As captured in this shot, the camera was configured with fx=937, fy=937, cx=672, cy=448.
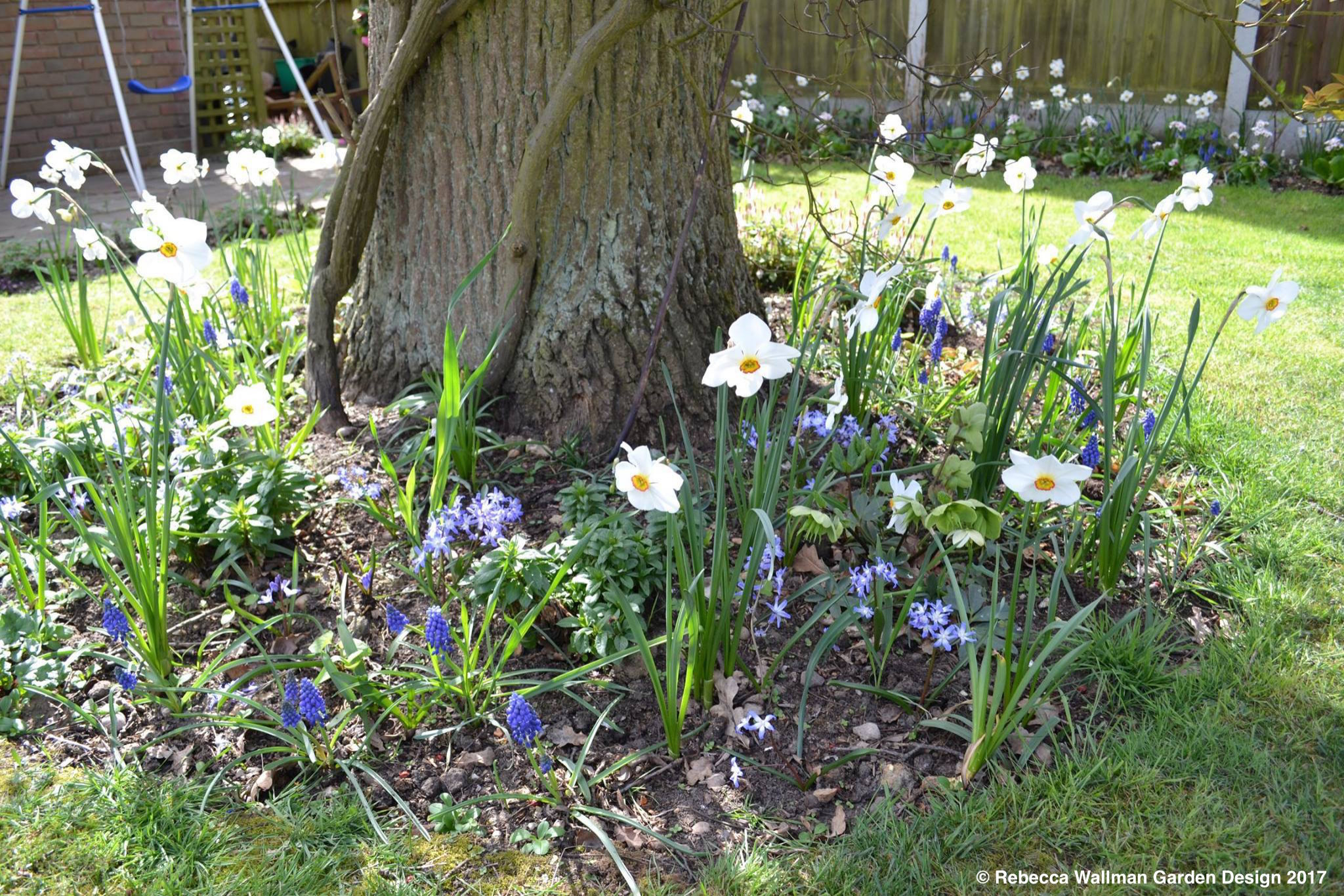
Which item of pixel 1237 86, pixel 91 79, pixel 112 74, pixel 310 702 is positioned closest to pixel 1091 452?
pixel 310 702

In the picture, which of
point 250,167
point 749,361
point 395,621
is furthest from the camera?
point 250,167

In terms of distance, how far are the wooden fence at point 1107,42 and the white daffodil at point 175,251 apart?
667 centimetres

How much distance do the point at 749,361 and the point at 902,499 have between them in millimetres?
485

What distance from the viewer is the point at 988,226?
5469 mm

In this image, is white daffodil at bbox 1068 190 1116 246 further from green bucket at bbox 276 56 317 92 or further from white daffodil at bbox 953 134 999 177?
green bucket at bbox 276 56 317 92

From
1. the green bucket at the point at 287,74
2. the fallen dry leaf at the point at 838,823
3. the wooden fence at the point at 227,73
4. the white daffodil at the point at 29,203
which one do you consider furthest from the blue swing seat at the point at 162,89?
the fallen dry leaf at the point at 838,823

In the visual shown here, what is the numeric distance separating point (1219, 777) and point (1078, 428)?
118 centimetres

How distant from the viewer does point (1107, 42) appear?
27.1ft

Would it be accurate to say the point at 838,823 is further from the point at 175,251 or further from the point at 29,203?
the point at 29,203

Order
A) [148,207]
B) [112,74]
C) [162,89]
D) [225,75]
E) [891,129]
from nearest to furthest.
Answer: [148,207] → [891,129] → [112,74] → [162,89] → [225,75]

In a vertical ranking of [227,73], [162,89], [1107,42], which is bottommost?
[162,89]

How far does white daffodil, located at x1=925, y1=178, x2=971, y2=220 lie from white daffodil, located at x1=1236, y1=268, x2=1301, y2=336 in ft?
2.50

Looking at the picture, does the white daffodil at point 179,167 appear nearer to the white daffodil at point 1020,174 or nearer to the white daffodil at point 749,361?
the white daffodil at point 749,361

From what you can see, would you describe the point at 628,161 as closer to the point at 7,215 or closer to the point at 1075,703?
the point at 1075,703
